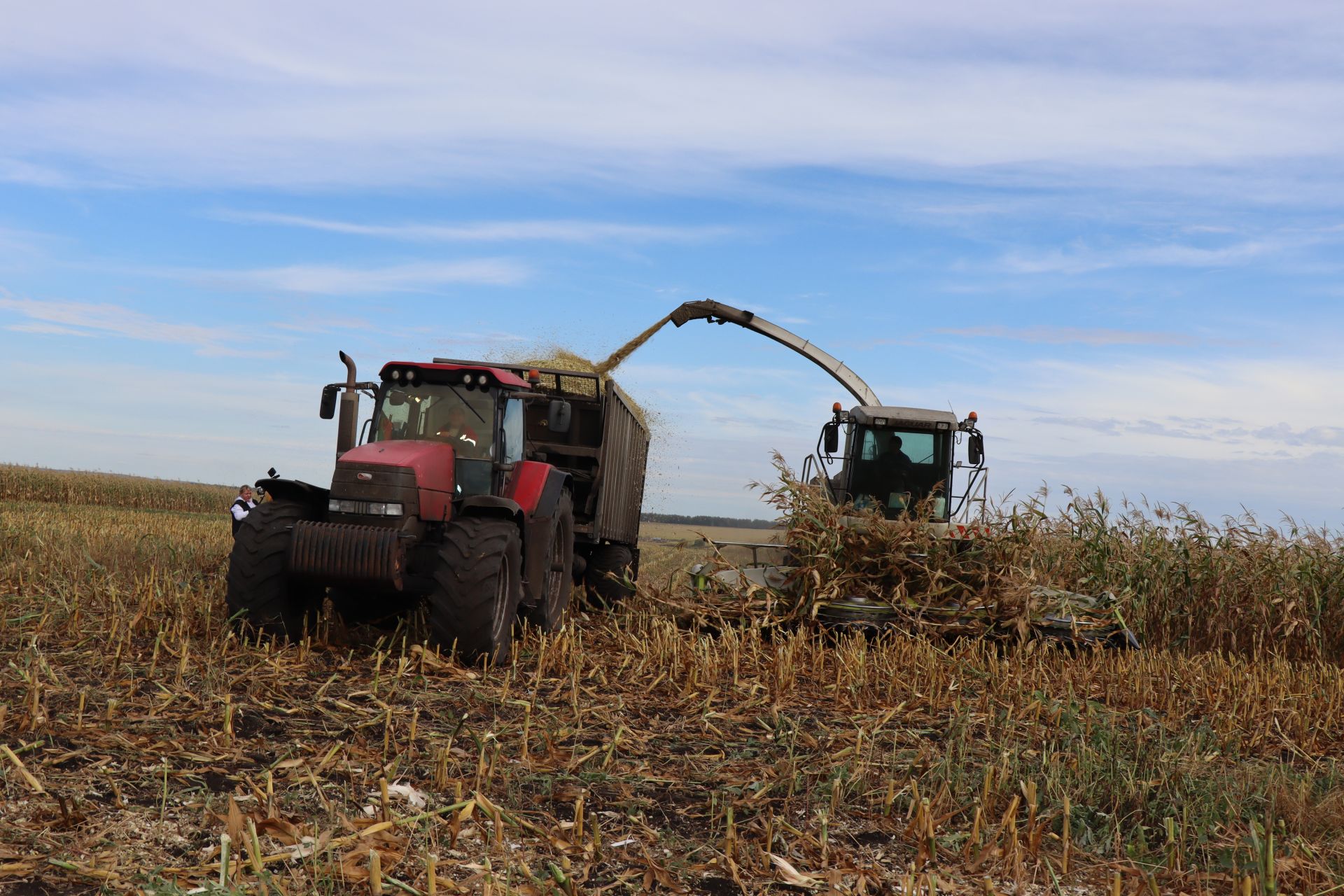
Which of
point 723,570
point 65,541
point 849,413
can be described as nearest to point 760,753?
point 723,570

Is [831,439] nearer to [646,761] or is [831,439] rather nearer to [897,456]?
[897,456]

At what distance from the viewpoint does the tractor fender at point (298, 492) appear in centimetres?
842

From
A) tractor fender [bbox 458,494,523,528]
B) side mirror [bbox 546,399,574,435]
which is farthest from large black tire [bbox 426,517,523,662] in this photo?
side mirror [bbox 546,399,574,435]

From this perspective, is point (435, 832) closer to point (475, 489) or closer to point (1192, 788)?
point (1192, 788)

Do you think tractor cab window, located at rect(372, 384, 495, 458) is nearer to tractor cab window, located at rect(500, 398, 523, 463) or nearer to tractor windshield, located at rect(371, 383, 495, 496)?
tractor windshield, located at rect(371, 383, 495, 496)

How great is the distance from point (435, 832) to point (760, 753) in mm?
2202

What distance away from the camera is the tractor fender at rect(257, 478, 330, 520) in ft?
27.6

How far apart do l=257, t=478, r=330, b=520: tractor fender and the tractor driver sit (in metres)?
1.05

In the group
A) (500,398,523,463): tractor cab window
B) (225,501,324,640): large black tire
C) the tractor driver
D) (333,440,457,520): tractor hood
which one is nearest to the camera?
(225,501,324,640): large black tire

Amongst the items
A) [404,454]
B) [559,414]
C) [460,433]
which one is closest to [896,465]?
[559,414]

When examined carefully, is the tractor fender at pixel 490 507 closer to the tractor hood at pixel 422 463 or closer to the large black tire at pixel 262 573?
the tractor hood at pixel 422 463

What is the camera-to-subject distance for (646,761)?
5750mm

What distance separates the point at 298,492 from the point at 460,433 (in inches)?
52.9

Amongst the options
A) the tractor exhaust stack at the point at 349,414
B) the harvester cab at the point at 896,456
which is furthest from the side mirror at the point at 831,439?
the tractor exhaust stack at the point at 349,414
